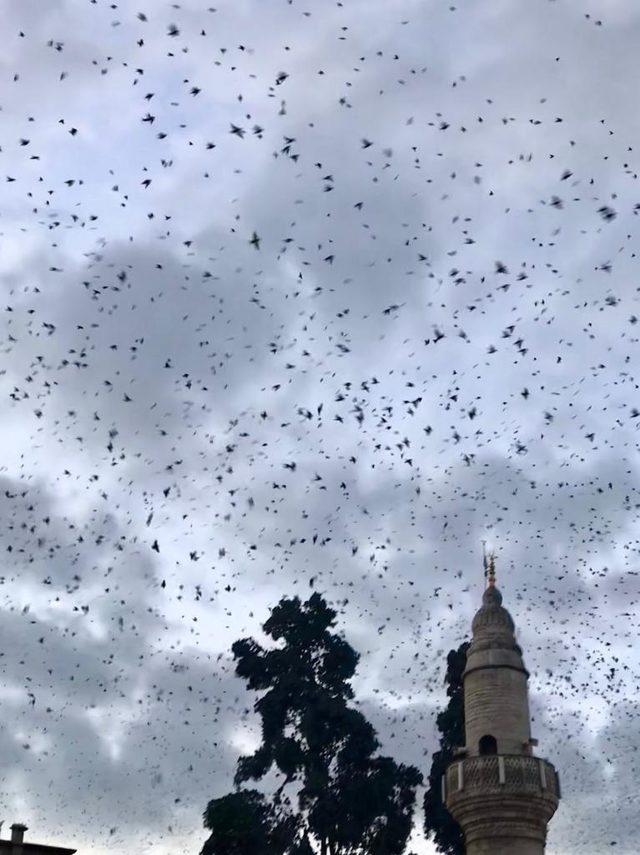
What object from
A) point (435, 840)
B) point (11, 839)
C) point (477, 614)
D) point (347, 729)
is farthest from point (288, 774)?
point (477, 614)

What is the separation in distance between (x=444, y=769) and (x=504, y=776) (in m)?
17.3

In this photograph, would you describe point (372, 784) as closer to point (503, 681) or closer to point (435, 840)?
point (435, 840)

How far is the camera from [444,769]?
54375 millimetres

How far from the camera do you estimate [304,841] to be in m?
56.3

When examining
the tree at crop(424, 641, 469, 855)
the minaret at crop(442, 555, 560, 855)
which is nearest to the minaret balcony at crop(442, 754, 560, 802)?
the minaret at crop(442, 555, 560, 855)

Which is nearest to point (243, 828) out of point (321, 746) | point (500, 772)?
point (321, 746)

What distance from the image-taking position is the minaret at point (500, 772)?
3781cm

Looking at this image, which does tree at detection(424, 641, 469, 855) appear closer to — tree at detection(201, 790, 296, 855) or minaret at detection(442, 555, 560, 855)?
tree at detection(201, 790, 296, 855)

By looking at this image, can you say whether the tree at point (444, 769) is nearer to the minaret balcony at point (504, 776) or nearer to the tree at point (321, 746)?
the tree at point (321, 746)

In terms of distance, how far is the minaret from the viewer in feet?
124

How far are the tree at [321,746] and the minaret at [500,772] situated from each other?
59.6 feet

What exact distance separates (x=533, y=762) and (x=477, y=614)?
19.2 feet

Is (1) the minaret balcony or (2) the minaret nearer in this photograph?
(1) the minaret balcony

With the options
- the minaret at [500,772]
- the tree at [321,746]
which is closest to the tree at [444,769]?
the tree at [321,746]
